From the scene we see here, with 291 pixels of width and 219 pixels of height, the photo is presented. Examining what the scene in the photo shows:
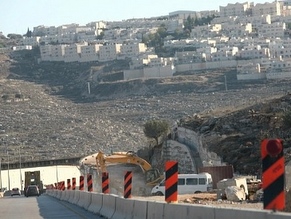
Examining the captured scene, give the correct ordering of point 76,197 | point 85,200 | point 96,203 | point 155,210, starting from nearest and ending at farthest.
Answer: point 155,210 < point 96,203 < point 85,200 < point 76,197

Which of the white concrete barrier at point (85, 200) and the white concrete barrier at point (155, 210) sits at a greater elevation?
the white concrete barrier at point (155, 210)

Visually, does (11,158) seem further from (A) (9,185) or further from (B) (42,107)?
(B) (42,107)

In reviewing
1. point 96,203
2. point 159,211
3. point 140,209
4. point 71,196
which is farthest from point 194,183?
point 159,211

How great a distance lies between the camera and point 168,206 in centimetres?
1573

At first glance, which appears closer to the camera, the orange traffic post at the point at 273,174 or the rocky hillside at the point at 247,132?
the orange traffic post at the point at 273,174

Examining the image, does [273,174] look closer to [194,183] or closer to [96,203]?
[96,203]

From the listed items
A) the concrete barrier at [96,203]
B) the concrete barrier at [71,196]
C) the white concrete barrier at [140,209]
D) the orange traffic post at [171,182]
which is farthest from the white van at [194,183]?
the orange traffic post at [171,182]

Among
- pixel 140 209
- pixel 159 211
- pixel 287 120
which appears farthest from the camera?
pixel 287 120

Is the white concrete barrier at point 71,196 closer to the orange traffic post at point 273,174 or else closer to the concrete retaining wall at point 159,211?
the concrete retaining wall at point 159,211

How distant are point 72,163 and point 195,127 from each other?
45655 millimetres

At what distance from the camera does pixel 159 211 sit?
53.6ft

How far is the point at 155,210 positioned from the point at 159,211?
0.36 metres

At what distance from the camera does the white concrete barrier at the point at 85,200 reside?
92.2ft

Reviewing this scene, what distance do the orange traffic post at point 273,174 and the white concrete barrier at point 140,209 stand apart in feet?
19.9
